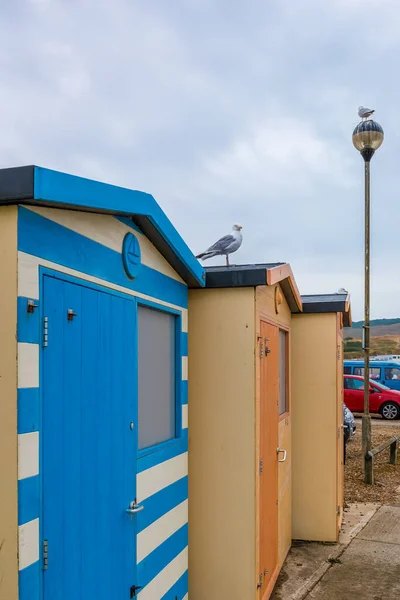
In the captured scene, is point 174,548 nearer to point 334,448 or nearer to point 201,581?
point 201,581

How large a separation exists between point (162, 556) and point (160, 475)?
51 centimetres

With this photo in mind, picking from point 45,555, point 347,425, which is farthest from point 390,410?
point 45,555

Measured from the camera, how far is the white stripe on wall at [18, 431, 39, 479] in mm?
2408

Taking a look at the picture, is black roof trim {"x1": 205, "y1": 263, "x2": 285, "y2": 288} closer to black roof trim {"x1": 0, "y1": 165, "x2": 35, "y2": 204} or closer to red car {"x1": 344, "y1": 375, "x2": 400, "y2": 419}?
black roof trim {"x1": 0, "y1": 165, "x2": 35, "y2": 204}

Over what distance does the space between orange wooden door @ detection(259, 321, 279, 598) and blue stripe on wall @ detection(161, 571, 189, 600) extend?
0.61 metres

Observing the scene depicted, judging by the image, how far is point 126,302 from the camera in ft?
11.7

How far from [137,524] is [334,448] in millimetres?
3808

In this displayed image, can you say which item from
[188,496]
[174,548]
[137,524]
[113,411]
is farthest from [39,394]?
[188,496]

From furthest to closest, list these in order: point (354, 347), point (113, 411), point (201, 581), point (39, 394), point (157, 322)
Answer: point (354, 347), point (201, 581), point (157, 322), point (113, 411), point (39, 394)

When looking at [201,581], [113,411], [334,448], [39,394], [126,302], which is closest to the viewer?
[39,394]

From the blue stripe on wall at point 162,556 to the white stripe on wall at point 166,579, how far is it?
33 millimetres

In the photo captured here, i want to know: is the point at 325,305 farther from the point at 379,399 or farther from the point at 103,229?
the point at 379,399

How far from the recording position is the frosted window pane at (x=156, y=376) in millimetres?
3918

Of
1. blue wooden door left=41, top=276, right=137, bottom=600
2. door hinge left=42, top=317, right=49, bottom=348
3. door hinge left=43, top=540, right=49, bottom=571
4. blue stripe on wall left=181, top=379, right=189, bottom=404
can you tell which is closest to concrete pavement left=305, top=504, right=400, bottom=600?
blue stripe on wall left=181, top=379, right=189, bottom=404
